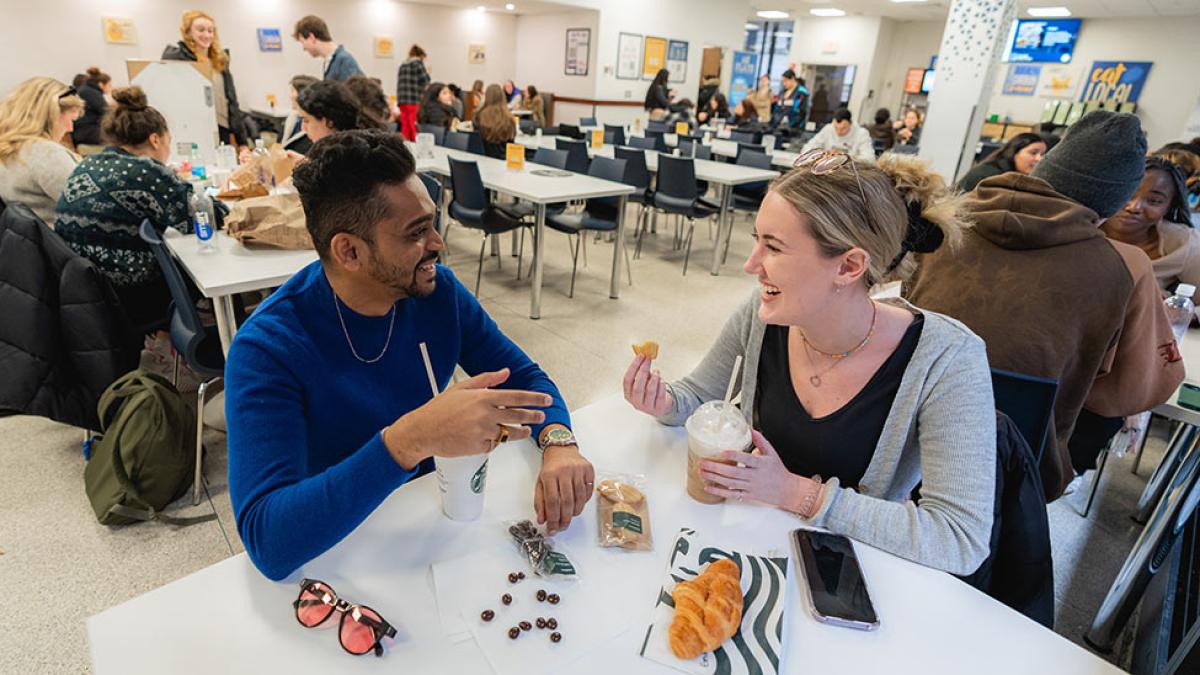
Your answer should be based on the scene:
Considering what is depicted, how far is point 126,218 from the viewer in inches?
89.7

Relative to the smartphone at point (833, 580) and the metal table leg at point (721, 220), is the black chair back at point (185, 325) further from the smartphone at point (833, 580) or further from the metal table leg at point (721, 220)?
the metal table leg at point (721, 220)

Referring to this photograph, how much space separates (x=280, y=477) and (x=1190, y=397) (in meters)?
2.22

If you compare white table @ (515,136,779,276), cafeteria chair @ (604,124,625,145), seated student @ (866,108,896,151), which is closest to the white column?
seated student @ (866,108,896,151)

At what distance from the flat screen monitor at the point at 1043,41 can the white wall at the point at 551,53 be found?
24.3ft

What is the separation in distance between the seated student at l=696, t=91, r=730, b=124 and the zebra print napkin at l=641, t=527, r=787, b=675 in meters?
10.2

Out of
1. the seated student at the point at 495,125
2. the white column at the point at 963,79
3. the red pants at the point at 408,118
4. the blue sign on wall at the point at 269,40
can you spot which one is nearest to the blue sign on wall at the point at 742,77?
the white column at the point at 963,79

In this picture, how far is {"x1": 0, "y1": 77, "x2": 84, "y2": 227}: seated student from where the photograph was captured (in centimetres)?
248

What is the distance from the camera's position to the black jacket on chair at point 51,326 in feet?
6.53

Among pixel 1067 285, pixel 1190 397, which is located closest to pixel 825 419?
pixel 1067 285

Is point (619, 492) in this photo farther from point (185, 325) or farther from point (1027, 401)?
point (185, 325)

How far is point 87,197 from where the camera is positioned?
2.20 meters

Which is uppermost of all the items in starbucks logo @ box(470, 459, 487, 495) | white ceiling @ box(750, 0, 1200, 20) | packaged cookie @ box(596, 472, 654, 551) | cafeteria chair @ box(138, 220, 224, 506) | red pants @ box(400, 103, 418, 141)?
white ceiling @ box(750, 0, 1200, 20)

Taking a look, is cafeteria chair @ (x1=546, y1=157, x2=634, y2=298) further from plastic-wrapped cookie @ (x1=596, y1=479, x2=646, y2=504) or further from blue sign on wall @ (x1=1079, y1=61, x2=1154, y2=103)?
blue sign on wall @ (x1=1079, y1=61, x2=1154, y2=103)

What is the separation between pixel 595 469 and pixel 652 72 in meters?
11.4
